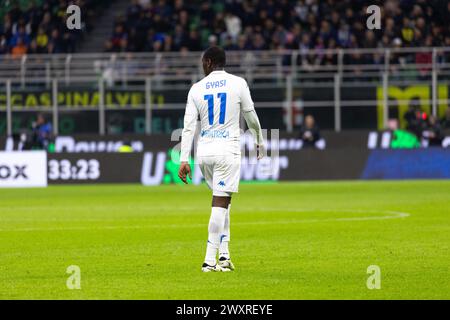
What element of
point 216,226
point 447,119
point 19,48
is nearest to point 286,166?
point 447,119

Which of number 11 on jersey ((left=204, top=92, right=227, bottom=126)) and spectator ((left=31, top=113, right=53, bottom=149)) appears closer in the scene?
number 11 on jersey ((left=204, top=92, right=227, bottom=126))

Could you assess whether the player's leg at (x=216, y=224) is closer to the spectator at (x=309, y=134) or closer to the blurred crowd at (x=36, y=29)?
the spectator at (x=309, y=134)

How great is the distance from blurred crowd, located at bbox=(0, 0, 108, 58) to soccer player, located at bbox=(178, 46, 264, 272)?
27.3 m

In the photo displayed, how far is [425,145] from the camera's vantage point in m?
34.0

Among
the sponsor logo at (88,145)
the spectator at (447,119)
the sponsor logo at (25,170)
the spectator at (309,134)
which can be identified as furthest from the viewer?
the sponsor logo at (88,145)

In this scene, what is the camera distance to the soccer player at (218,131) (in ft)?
39.6

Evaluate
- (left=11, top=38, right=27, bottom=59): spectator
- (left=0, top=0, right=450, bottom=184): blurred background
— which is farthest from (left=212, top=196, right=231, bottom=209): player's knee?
(left=11, top=38, right=27, bottom=59): spectator

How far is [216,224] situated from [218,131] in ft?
3.10

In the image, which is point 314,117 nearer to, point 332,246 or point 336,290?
point 332,246

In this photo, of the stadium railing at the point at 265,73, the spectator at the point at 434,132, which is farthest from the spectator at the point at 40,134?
the spectator at the point at 434,132

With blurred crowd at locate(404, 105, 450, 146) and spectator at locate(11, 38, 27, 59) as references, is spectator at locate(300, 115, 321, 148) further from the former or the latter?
spectator at locate(11, 38, 27, 59)

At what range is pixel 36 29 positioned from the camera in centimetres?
3978

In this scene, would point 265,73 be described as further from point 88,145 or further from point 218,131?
point 218,131

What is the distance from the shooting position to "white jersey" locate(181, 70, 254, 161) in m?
12.1
